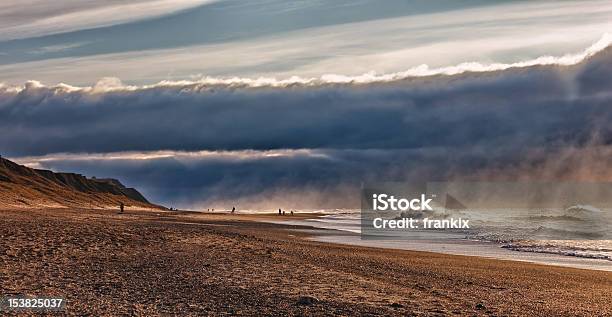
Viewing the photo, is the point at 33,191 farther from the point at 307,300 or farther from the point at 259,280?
the point at 307,300

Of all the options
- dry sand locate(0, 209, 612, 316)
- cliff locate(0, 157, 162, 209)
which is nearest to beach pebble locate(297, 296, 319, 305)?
dry sand locate(0, 209, 612, 316)

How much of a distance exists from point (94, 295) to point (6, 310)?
329 centimetres

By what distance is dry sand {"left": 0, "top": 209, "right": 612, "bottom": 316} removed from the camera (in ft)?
68.3

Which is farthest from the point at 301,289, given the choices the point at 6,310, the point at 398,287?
the point at 6,310

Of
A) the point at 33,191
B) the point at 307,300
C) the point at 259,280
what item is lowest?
the point at 307,300

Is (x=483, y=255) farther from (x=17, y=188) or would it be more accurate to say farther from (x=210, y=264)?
(x=17, y=188)

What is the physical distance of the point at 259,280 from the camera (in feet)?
84.4

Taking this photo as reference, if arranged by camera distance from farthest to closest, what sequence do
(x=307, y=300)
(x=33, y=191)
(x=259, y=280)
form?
1. (x=33, y=191)
2. (x=259, y=280)
3. (x=307, y=300)

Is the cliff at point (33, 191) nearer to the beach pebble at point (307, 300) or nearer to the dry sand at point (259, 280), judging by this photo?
the dry sand at point (259, 280)

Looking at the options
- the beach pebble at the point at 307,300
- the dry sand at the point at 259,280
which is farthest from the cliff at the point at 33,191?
the beach pebble at the point at 307,300

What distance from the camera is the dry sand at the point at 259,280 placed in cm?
2083

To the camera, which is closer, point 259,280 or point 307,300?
point 307,300

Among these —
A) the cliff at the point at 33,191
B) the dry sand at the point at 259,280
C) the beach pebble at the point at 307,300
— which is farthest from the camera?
the cliff at the point at 33,191

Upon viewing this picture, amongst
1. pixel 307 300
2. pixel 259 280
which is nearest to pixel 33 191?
pixel 259 280
